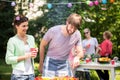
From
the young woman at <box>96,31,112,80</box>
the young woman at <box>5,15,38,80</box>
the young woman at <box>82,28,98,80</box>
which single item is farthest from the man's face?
the young woman at <box>96,31,112,80</box>

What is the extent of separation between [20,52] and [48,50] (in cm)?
60

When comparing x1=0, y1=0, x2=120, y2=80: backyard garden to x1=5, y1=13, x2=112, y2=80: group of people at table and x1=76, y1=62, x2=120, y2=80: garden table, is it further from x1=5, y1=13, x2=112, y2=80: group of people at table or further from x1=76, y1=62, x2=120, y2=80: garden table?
x1=5, y1=13, x2=112, y2=80: group of people at table

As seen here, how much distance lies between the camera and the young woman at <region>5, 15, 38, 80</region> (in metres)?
4.66

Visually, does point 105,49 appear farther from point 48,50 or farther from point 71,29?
point 71,29

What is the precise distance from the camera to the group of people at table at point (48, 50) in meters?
4.66

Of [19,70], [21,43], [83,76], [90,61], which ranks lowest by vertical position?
[83,76]

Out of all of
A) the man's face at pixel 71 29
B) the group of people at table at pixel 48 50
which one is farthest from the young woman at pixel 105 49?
the man's face at pixel 71 29

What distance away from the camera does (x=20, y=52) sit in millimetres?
4695

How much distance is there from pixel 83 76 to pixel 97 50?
2.38ft

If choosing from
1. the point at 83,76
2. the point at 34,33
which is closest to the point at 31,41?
the point at 83,76

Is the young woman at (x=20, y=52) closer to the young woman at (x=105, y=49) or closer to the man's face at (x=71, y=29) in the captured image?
the man's face at (x=71, y=29)

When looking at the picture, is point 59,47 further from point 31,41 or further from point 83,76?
point 83,76

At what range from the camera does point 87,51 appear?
9.62m

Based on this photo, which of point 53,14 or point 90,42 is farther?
point 53,14
